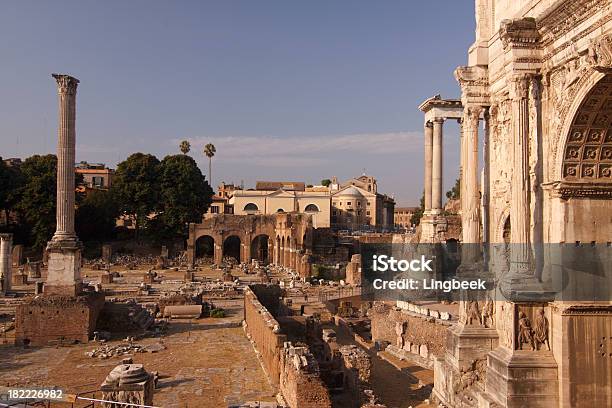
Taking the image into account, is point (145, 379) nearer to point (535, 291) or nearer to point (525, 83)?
point (535, 291)

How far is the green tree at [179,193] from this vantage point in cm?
5506

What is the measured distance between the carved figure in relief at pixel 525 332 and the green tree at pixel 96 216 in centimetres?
5196

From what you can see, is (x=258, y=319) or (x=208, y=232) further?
(x=208, y=232)

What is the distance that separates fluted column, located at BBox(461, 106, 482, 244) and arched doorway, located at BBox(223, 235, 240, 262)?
48513 mm

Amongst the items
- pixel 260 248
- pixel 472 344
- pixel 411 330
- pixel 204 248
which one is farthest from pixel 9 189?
pixel 472 344

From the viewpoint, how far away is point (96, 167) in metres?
85.4

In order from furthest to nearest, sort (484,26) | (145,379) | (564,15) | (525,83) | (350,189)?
(350,189) < (484,26) < (145,379) < (525,83) < (564,15)

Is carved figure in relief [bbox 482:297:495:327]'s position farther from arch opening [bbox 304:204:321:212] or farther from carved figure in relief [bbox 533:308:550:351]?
arch opening [bbox 304:204:321:212]

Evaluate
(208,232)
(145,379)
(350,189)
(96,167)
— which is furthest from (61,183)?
(96,167)

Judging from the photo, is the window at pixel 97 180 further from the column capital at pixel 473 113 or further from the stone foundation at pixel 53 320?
the column capital at pixel 473 113

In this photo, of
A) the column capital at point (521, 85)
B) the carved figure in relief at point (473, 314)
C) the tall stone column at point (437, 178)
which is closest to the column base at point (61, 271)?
the carved figure in relief at point (473, 314)

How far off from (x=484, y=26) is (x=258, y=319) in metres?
11.6

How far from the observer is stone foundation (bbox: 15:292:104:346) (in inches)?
780

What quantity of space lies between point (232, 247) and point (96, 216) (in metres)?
14.3
